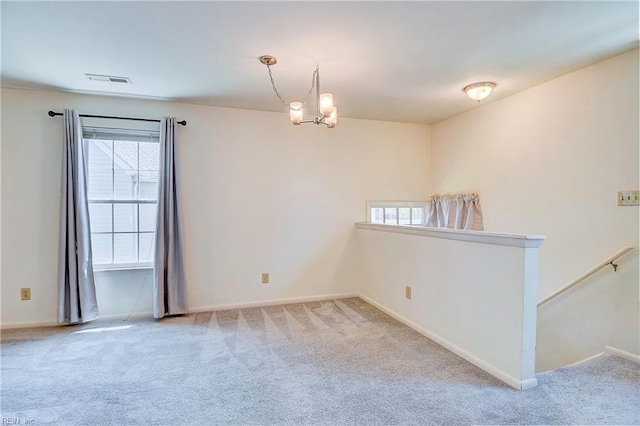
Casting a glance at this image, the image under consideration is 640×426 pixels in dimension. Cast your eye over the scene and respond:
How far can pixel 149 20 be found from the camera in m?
2.02

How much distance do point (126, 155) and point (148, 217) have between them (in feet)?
2.29

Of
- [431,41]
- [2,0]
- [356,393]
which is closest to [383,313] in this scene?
[356,393]

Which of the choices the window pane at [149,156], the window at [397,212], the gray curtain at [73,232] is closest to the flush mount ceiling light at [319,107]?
the window pane at [149,156]

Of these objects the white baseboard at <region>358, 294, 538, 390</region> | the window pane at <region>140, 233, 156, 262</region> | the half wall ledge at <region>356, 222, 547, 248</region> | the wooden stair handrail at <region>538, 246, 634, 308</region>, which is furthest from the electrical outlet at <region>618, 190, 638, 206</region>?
the window pane at <region>140, 233, 156, 262</region>

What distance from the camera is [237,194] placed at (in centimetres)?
380

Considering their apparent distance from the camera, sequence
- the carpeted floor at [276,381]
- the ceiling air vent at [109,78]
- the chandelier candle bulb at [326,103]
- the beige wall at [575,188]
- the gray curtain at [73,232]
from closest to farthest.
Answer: the carpeted floor at [276,381], the chandelier candle bulb at [326,103], the beige wall at [575,188], the ceiling air vent at [109,78], the gray curtain at [73,232]

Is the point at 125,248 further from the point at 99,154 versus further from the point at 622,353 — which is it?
the point at 622,353

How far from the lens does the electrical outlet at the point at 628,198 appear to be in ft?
7.80

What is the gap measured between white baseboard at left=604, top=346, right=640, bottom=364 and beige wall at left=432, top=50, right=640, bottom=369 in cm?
4

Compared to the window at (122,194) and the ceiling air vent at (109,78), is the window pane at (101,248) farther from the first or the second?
the ceiling air vent at (109,78)

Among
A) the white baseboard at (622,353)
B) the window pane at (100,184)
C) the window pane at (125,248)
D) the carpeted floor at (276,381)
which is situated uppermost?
the window pane at (100,184)

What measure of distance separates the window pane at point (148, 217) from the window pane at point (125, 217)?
58 millimetres

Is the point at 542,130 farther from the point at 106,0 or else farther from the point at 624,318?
the point at 106,0

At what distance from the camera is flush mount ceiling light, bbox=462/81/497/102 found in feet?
9.91
